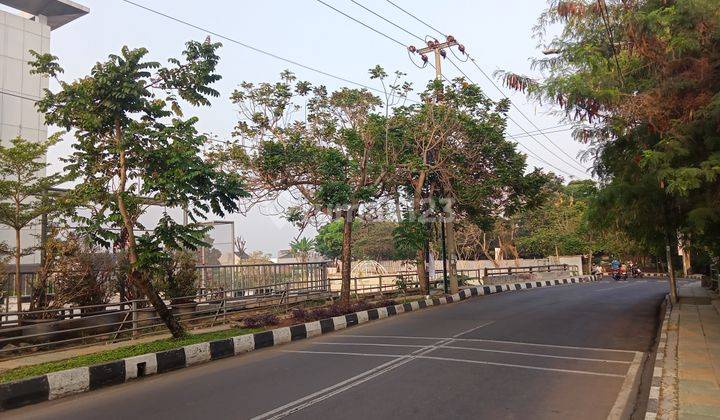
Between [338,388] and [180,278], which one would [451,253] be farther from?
[338,388]

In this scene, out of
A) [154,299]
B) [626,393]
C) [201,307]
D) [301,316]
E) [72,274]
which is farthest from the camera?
[201,307]

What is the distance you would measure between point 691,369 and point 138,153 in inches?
392

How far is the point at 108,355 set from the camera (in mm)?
9156

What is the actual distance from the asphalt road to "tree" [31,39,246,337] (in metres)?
2.79

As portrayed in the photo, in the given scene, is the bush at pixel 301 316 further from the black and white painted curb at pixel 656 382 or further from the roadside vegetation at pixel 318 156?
the black and white painted curb at pixel 656 382

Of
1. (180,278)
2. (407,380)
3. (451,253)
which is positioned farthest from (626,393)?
(451,253)

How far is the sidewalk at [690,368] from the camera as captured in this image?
5.54 m

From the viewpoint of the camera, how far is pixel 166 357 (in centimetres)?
899

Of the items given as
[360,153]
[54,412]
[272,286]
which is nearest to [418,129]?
[360,153]

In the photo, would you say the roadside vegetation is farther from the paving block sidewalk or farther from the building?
the building

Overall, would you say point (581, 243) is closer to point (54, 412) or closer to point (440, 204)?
point (440, 204)

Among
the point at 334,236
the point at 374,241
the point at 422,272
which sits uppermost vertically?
the point at 334,236

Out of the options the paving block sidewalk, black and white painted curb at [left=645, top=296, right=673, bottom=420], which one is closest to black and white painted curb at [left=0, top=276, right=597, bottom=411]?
Answer: black and white painted curb at [left=645, top=296, right=673, bottom=420]

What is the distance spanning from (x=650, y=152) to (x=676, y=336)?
13.4 ft
